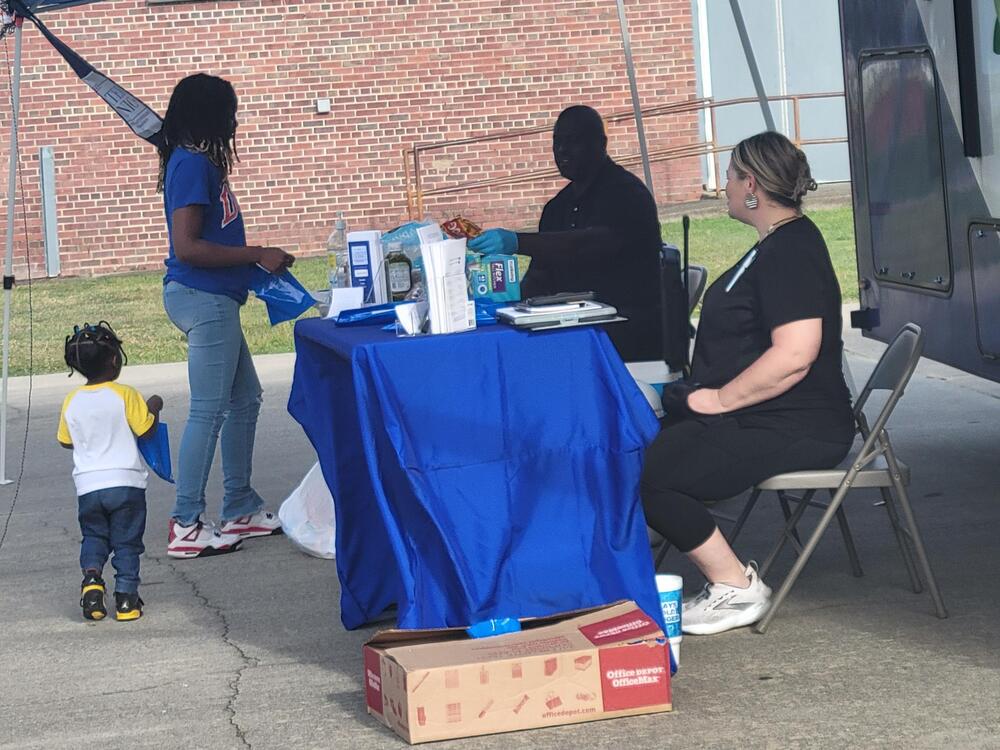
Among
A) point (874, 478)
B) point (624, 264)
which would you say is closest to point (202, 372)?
point (624, 264)

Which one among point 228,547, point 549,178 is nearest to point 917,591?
point 228,547

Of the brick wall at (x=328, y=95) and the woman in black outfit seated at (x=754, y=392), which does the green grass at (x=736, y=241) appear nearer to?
the brick wall at (x=328, y=95)

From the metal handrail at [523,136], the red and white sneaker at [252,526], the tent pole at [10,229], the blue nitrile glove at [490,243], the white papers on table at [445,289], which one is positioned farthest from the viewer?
the metal handrail at [523,136]

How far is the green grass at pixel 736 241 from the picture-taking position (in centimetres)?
1346

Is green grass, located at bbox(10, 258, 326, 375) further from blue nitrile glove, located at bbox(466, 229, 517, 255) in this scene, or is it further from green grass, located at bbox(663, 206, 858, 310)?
blue nitrile glove, located at bbox(466, 229, 517, 255)

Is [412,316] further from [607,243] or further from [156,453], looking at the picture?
[607,243]

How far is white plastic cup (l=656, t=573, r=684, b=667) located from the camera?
4.40m

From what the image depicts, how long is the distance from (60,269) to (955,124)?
1329cm

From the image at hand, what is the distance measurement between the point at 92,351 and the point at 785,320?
7.52 feet

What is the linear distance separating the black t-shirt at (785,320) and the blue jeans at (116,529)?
1.98 metres

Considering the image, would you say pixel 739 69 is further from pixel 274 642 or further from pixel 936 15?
pixel 274 642

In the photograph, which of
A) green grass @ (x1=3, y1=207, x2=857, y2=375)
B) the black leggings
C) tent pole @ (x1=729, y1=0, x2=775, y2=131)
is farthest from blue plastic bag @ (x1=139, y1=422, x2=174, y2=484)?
green grass @ (x1=3, y1=207, x2=857, y2=375)

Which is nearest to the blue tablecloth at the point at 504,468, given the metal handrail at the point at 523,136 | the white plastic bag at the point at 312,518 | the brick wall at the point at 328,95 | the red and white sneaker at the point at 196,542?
the white plastic bag at the point at 312,518

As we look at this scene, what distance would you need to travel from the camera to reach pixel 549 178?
18.0 meters
